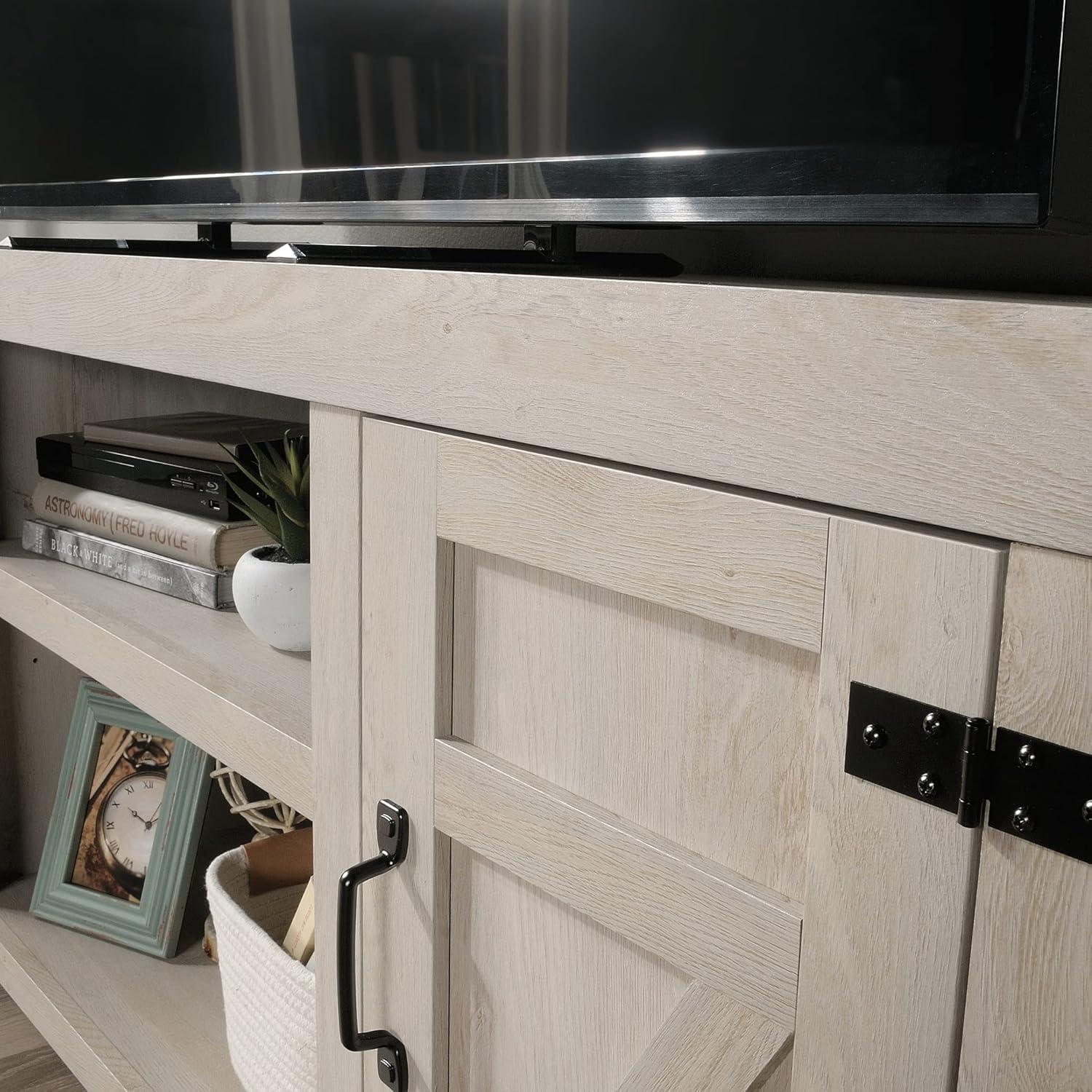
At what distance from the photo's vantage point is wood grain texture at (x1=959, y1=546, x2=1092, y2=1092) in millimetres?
385

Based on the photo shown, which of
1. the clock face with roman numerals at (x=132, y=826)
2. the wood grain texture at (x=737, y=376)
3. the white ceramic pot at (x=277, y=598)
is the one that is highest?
the wood grain texture at (x=737, y=376)

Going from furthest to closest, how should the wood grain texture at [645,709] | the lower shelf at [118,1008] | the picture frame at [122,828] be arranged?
the picture frame at [122,828]
the lower shelf at [118,1008]
the wood grain texture at [645,709]

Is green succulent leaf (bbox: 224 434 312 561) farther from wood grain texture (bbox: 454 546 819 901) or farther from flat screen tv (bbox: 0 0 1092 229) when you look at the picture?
wood grain texture (bbox: 454 546 819 901)

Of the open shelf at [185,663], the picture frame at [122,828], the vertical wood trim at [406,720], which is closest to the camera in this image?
the vertical wood trim at [406,720]

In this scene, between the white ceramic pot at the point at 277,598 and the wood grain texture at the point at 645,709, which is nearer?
the wood grain texture at the point at 645,709

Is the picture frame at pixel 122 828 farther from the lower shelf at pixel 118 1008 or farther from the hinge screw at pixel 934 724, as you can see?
the hinge screw at pixel 934 724

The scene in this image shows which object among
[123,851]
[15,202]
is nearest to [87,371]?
[15,202]

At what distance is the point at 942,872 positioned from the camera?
16.9 inches

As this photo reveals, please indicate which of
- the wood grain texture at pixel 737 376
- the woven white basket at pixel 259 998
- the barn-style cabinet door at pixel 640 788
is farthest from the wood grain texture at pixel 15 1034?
the wood grain texture at pixel 737 376

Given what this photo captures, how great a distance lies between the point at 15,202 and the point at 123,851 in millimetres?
788

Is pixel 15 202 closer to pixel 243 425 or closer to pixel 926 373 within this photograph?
pixel 243 425

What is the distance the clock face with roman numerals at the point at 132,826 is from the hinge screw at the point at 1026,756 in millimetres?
1187

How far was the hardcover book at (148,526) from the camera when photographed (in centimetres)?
114

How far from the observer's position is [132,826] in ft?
4.66
